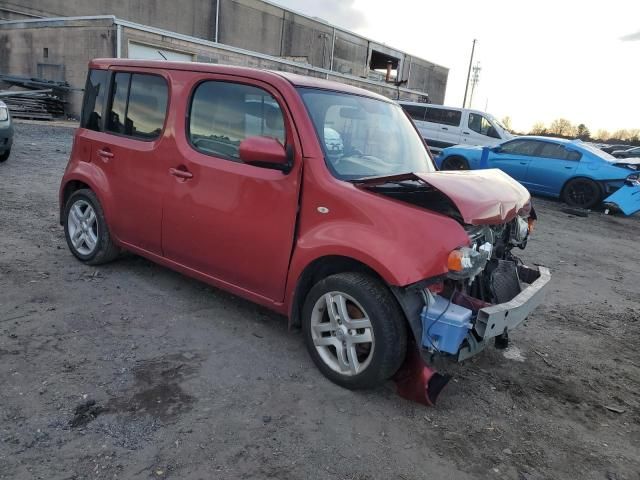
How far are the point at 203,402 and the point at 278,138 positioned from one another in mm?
1756

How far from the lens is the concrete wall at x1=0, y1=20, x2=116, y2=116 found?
68.8 feet

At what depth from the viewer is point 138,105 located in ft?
14.2

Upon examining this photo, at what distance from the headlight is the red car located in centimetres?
1

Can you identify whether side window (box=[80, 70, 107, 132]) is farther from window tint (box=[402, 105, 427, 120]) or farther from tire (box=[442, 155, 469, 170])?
window tint (box=[402, 105, 427, 120])

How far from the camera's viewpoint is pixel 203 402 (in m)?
2.95

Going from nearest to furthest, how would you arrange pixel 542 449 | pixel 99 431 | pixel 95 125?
pixel 99 431
pixel 542 449
pixel 95 125

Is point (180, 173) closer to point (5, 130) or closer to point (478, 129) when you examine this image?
point (5, 130)

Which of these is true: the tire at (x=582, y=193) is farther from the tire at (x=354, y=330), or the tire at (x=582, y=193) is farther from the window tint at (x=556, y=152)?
the tire at (x=354, y=330)

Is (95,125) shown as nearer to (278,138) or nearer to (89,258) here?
(89,258)

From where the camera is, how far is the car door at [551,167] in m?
12.4

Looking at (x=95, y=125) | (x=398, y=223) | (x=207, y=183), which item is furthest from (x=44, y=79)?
(x=398, y=223)

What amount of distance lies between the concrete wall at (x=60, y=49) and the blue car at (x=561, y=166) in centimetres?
1580

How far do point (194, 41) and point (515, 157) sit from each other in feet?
53.0

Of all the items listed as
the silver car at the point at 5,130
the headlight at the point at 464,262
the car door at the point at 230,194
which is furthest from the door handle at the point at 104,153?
the silver car at the point at 5,130
